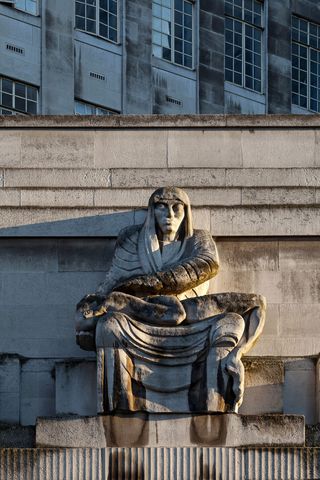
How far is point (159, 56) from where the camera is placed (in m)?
74.4

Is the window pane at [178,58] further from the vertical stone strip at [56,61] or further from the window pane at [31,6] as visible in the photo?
the window pane at [31,6]

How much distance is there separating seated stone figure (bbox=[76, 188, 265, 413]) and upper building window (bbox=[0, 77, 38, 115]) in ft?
102

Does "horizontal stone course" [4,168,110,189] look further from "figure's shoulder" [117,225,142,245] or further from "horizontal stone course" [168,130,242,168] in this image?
"figure's shoulder" [117,225,142,245]

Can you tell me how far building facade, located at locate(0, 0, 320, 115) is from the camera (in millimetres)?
70875

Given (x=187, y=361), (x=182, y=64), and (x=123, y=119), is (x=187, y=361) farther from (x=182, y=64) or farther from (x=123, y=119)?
(x=182, y=64)

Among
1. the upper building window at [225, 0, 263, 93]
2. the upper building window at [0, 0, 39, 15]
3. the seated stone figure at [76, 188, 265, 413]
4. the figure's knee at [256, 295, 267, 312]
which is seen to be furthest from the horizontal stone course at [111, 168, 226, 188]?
the upper building window at [225, 0, 263, 93]

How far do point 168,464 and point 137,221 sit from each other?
4.95 metres

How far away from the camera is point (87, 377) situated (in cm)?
3953

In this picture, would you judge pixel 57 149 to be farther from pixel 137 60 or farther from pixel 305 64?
pixel 305 64

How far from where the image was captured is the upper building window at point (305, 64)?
8056cm

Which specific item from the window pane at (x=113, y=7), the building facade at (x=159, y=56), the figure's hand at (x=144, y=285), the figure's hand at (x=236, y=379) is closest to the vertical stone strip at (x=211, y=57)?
the building facade at (x=159, y=56)

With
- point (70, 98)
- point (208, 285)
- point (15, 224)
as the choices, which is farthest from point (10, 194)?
point (70, 98)

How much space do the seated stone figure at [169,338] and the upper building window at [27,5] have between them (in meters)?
31.9

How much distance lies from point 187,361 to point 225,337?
2.07 ft
